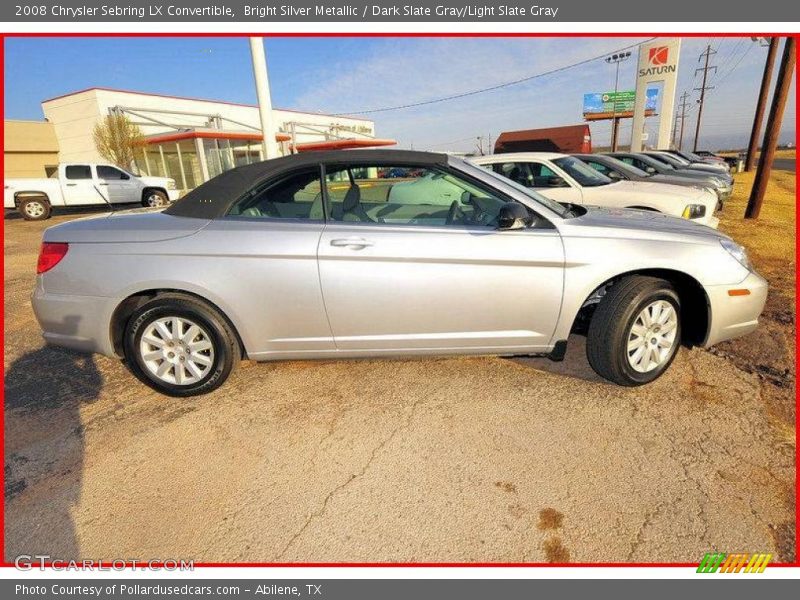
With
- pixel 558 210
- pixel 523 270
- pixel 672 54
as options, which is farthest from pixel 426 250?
pixel 672 54

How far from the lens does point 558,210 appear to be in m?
3.06

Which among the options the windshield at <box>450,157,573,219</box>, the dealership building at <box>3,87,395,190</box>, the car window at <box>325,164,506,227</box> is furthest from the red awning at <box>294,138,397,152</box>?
the windshield at <box>450,157,573,219</box>

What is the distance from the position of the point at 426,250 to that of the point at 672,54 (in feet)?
115

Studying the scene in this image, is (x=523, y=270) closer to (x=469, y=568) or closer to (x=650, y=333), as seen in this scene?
(x=650, y=333)

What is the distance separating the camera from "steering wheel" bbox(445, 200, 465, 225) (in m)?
2.94

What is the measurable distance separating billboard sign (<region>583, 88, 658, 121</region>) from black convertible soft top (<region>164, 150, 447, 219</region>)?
189ft

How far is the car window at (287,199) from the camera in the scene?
9.54 feet

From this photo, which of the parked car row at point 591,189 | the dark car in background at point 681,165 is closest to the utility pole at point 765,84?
the dark car in background at point 681,165

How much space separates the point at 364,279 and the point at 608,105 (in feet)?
203

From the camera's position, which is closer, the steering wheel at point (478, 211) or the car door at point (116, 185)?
the steering wheel at point (478, 211)

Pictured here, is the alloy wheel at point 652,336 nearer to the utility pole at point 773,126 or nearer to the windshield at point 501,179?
the windshield at point 501,179

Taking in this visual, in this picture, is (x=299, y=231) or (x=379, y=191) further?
(x=379, y=191)

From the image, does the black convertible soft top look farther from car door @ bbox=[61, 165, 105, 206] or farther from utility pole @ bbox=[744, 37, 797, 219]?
car door @ bbox=[61, 165, 105, 206]

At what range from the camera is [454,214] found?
3.06 meters
